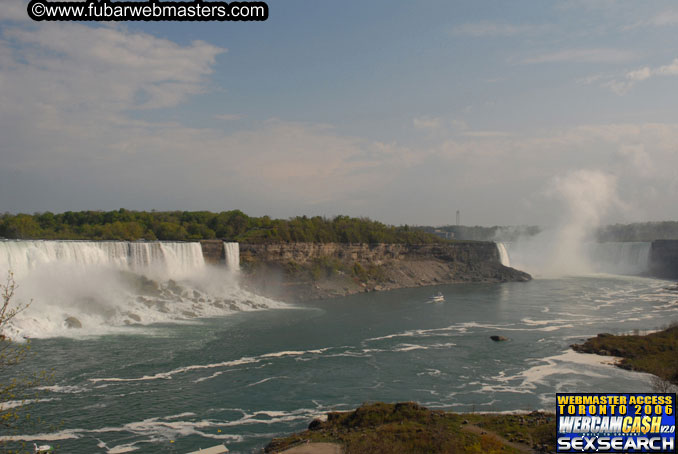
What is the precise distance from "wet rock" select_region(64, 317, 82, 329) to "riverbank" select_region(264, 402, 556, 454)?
82.1ft

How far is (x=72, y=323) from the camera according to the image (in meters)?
36.1

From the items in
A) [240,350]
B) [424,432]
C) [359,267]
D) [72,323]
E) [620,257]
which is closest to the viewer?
[424,432]

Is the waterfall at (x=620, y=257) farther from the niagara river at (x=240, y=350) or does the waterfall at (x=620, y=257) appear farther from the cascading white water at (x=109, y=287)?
the cascading white water at (x=109, y=287)

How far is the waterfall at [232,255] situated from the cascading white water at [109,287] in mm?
2860

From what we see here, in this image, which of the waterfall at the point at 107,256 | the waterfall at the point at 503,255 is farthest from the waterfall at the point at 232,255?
the waterfall at the point at 503,255

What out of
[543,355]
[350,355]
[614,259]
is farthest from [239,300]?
[614,259]

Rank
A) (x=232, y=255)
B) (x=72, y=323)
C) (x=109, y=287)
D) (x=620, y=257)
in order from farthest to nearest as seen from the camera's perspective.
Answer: (x=620, y=257)
(x=232, y=255)
(x=109, y=287)
(x=72, y=323)

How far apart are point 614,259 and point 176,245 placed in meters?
87.4

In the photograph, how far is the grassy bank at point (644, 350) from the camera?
26.7m

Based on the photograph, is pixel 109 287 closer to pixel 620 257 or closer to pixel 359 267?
pixel 359 267

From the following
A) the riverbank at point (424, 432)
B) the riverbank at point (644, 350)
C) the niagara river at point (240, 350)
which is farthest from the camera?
the riverbank at point (644, 350)

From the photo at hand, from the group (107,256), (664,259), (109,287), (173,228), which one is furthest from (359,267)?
(664,259)

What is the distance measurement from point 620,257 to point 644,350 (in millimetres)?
78232

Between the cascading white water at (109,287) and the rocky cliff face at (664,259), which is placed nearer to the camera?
the cascading white water at (109,287)
